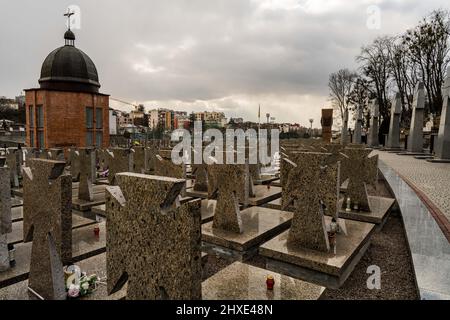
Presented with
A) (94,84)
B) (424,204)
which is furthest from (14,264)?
(94,84)

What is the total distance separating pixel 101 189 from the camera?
1073cm

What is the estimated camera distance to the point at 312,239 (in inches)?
194

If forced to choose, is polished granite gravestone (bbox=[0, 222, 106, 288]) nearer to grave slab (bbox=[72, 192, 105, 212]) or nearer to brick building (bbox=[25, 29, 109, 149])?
grave slab (bbox=[72, 192, 105, 212])

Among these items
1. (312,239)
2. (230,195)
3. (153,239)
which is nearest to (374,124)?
(230,195)

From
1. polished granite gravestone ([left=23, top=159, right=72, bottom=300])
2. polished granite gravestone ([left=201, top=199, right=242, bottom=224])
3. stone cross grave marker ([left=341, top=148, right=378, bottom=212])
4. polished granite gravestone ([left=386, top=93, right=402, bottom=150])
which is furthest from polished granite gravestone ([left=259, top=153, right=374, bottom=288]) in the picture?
polished granite gravestone ([left=386, top=93, right=402, bottom=150])

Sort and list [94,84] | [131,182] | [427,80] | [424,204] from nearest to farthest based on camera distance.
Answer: [131,182] < [424,204] < [94,84] < [427,80]

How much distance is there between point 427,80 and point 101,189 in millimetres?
34857

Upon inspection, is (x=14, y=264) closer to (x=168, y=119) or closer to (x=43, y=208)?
(x=43, y=208)

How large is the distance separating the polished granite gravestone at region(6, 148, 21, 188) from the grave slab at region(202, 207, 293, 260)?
9485mm

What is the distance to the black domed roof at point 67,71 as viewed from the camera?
26.9 m

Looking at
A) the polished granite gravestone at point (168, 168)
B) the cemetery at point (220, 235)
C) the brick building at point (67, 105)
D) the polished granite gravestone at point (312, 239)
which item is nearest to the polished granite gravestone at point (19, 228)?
the cemetery at point (220, 235)

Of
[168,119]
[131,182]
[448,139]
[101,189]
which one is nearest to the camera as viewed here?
[131,182]

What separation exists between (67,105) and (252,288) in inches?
Answer: 1103
